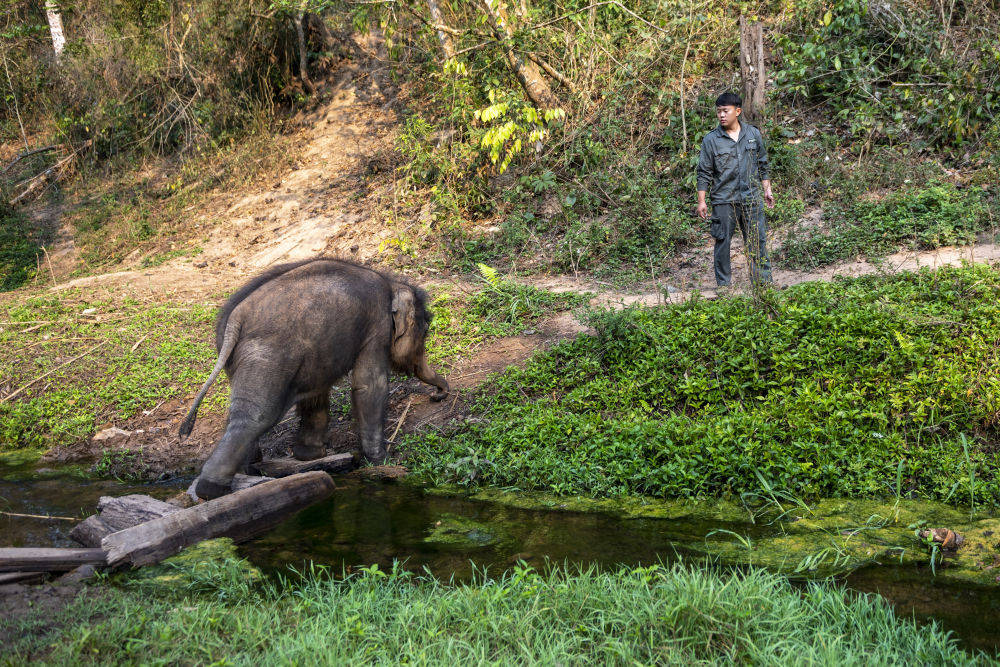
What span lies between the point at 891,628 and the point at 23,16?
21144 millimetres

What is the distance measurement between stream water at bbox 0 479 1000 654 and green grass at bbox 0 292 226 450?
1861 mm

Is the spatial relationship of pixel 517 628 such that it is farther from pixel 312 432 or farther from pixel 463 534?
pixel 312 432

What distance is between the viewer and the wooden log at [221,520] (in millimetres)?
4293

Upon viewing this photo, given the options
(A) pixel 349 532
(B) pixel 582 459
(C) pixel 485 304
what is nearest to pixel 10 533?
(A) pixel 349 532

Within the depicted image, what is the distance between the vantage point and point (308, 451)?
6465mm

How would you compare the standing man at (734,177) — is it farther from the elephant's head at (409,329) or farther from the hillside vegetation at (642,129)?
the elephant's head at (409,329)

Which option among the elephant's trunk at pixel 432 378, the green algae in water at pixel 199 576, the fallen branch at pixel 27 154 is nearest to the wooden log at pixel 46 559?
the green algae in water at pixel 199 576

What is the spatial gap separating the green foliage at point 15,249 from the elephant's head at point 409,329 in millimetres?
9178

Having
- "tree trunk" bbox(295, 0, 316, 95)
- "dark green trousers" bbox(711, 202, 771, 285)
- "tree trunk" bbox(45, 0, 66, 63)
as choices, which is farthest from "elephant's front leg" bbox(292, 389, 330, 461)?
"tree trunk" bbox(45, 0, 66, 63)

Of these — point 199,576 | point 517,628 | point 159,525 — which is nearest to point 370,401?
point 159,525

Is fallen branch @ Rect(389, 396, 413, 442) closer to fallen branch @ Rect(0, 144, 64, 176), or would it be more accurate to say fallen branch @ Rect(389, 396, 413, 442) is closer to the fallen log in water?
the fallen log in water

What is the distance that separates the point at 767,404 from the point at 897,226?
13.3 feet

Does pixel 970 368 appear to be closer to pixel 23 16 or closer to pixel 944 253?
pixel 944 253

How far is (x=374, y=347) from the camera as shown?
6355 millimetres
